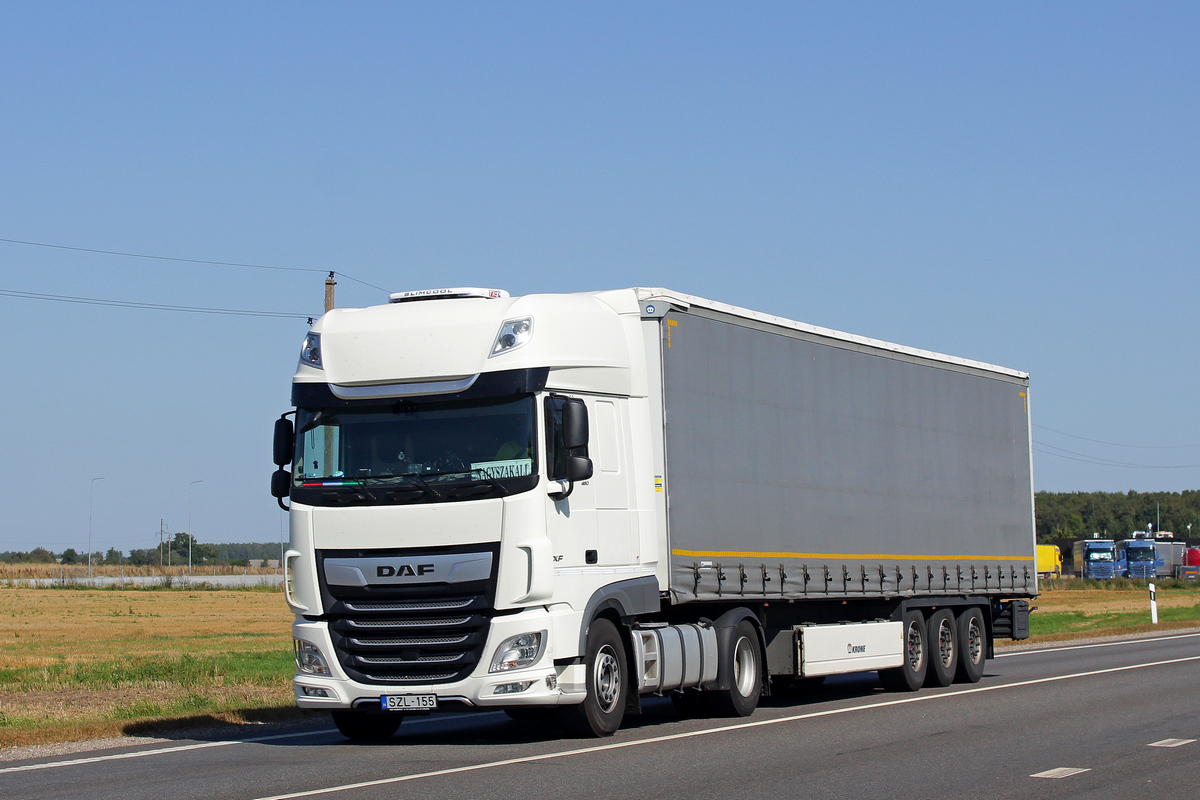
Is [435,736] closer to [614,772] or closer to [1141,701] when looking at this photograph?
[614,772]

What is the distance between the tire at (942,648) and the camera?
746 inches

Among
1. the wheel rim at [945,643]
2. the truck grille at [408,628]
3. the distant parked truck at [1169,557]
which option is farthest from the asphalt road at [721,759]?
the distant parked truck at [1169,557]

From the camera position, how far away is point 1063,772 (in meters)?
10.1

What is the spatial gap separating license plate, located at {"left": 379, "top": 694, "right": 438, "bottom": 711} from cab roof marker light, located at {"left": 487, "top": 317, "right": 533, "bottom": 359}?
9.51 feet

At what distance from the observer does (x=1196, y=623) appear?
41.1 meters

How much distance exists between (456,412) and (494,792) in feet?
12.1

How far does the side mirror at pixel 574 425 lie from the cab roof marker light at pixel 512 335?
2.46 ft

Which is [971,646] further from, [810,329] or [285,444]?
[285,444]

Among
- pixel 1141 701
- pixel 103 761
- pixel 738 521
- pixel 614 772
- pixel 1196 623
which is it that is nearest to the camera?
pixel 614 772

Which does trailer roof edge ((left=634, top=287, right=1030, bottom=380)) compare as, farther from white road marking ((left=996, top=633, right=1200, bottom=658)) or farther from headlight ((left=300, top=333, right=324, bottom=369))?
white road marking ((left=996, top=633, right=1200, bottom=658))

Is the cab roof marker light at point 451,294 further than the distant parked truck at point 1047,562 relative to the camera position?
No

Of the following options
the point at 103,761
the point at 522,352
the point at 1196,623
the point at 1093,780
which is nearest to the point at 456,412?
the point at 522,352

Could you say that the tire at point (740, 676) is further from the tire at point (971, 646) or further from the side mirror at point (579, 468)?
the tire at point (971, 646)

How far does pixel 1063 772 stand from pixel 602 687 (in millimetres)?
4054
